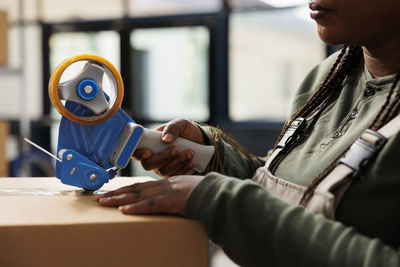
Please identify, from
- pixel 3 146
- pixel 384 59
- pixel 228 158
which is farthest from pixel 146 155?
pixel 3 146

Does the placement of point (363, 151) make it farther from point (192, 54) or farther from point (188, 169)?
point (192, 54)

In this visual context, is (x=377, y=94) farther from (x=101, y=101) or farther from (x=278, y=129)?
(x=278, y=129)

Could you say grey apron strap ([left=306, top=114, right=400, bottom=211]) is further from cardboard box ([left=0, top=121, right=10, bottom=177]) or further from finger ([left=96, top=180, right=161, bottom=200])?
cardboard box ([left=0, top=121, right=10, bottom=177])

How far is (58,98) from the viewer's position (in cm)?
85

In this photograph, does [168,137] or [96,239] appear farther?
[168,137]

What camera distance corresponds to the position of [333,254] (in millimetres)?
685

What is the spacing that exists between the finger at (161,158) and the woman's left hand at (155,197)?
16cm

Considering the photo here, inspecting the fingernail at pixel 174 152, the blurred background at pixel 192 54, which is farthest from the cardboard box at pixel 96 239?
the blurred background at pixel 192 54

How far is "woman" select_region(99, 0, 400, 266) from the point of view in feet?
2.30

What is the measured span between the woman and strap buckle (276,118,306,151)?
0.05 feet

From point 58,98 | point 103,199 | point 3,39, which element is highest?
point 58,98

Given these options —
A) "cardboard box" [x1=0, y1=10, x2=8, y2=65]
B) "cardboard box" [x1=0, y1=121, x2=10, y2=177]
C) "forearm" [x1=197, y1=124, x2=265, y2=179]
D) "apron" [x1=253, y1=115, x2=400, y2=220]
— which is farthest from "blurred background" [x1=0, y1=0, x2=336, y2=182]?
"apron" [x1=253, y1=115, x2=400, y2=220]

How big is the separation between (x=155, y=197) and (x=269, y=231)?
0.16 metres

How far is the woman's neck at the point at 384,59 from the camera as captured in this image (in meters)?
0.87
